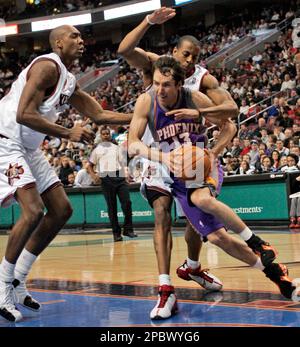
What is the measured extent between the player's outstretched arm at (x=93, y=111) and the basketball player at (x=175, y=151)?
505 mm

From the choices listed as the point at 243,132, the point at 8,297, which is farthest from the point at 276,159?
the point at 8,297

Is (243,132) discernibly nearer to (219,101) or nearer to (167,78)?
(219,101)

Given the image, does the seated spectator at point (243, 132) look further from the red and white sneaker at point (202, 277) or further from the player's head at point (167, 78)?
the player's head at point (167, 78)

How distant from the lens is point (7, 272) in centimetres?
475

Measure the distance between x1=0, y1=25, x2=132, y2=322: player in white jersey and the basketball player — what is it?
0.48 m

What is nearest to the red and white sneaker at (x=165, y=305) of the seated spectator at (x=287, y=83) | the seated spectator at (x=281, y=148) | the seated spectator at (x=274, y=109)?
the seated spectator at (x=281, y=148)

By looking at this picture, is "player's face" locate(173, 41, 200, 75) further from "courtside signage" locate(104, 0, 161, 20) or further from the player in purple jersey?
"courtside signage" locate(104, 0, 161, 20)

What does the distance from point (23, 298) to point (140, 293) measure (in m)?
1.03

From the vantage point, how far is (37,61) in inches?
192

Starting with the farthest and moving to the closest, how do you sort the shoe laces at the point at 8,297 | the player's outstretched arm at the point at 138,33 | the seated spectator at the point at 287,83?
the seated spectator at the point at 287,83 → the player's outstretched arm at the point at 138,33 → the shoe laces at the point at 8,297

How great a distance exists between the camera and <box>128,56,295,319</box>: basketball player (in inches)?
182

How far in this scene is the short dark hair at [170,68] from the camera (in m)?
4.72
